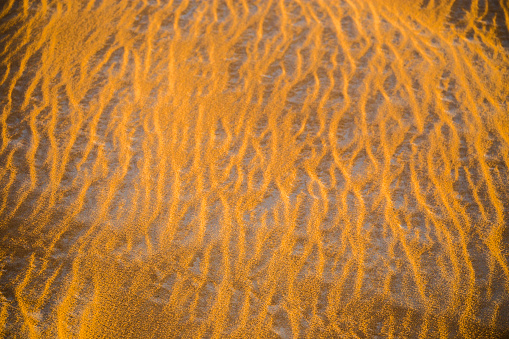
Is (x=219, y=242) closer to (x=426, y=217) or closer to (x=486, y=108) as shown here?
(x=426, y=217)

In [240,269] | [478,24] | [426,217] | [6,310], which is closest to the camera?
[6,310]

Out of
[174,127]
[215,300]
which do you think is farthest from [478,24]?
[215,300]

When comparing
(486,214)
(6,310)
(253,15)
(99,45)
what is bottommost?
(6,310)

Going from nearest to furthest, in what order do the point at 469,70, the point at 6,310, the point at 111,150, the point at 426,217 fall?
the point at 6,310
the point at 426,217
the point at 111,150
the point at 469,70

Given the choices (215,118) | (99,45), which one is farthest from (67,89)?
(215,118)

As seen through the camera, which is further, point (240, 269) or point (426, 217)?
point (426, 217)

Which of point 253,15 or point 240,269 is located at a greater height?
point 253,15

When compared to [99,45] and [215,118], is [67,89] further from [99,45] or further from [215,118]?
[215,118]
